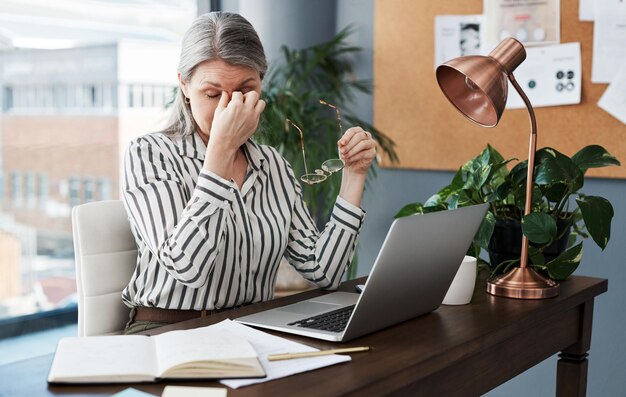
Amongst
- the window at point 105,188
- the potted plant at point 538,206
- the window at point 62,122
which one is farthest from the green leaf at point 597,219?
the window at point 105,188

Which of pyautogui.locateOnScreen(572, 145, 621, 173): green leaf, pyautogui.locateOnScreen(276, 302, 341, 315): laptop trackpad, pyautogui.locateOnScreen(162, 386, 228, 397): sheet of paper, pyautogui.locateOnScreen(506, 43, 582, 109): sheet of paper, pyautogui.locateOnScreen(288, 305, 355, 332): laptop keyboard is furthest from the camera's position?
pyautogui.locateOnScreen(506, 43, 582, 109): sheet of paper

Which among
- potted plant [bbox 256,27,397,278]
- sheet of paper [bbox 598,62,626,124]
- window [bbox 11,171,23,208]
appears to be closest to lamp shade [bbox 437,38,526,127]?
sheet of paper [bbox 598,62,626,124]

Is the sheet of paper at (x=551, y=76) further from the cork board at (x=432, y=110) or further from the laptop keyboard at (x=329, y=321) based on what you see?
the laptop keyboard at (x=329, y=321)

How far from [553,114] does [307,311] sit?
1.63 m

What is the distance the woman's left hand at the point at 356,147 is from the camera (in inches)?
71.1

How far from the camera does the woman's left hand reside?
5.93 feet

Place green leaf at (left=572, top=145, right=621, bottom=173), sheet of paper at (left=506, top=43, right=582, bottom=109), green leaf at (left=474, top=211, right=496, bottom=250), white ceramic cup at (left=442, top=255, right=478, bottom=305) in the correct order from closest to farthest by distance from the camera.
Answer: white ceramic cup at (left=442, top=255, right=478, bottom=305)
green leaf at (left=474, top=211, right=496, bottom=250)
green leaf at (left=572, top=145, right=621, bottom=173)
sheet of paper at (left=506, top=43, right=582, bottom=109)

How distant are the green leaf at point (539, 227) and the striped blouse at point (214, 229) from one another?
0.38m

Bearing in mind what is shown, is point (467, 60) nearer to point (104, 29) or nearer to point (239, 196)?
point (239, 196)

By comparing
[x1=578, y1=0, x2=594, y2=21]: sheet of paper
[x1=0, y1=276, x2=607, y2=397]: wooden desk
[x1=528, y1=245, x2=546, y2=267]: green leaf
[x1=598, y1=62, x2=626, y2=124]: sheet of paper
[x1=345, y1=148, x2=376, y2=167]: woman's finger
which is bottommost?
[x1=0, y1=276, x2=607, y2=397]: wooden desk

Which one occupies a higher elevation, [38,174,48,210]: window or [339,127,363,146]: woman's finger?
[339,127,363,146]: woman's finger

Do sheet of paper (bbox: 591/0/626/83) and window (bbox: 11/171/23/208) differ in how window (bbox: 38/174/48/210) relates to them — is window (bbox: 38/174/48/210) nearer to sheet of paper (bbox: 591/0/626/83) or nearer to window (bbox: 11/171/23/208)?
window (bbox: 11/171/23/208)

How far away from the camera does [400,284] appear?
1.35 meters

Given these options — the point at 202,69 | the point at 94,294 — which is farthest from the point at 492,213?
the point at 94,294
